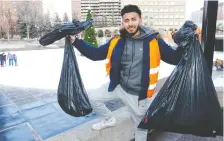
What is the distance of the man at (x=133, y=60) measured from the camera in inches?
72.7

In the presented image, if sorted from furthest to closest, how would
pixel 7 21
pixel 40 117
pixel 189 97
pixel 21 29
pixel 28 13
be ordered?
pixel 28 13, pixel 7 21, pixel 21 29, pixel 40 117, pixel 189 97

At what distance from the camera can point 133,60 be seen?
189cm

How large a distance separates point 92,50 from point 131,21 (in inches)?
17.1

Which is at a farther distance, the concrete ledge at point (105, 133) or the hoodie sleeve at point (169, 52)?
the concrete ledge at point (105, 133)

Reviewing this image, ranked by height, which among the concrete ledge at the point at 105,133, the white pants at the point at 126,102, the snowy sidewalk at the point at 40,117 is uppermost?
the white pants at the point at 126,102

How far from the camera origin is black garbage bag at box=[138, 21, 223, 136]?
1.76 meters

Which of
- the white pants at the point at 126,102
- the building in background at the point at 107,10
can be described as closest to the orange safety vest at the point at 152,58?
the white pants at the point at 126,102

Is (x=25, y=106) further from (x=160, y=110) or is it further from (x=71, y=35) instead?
(x=160, y=110)

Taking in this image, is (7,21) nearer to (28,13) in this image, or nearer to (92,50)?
(28,13)

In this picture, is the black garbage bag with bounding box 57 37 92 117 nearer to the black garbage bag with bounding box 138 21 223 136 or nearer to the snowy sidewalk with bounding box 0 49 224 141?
the snowy sidewalk with bounding box 0 49 224 141

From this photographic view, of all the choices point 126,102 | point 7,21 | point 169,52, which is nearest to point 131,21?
point 169,52

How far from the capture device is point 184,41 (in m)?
1.81

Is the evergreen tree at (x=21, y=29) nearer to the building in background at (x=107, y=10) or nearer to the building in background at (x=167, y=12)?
the building in background at (x=107, y=10)

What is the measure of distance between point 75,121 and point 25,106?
5.17 ft
